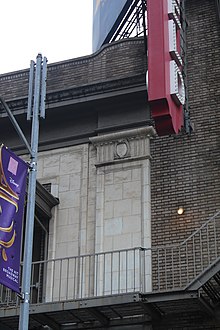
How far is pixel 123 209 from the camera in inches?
682

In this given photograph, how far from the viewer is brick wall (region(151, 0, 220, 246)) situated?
654 inches

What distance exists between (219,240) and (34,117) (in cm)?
539

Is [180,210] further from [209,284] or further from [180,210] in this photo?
[209,284]

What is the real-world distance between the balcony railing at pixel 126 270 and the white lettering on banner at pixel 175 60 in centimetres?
283

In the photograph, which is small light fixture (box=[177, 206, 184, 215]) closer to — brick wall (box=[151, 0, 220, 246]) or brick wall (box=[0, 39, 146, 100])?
brick wall (box=[151, 0, 220, 246])

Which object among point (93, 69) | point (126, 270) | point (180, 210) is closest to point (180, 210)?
point (180, 210)

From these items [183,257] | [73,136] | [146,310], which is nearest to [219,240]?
[183,257]

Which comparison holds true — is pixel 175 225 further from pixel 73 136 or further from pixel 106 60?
pixel 106 60

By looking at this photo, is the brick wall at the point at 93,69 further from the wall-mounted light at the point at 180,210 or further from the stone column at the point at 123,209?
the wall-mounted light at the point at 180,210

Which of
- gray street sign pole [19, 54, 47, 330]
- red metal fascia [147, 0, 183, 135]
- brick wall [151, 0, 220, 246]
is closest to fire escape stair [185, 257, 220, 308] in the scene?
brick wall [151, 0, 220, 246]

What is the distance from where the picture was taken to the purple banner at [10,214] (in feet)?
37.8

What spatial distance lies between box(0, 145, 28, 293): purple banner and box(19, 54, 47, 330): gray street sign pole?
0.17 metres

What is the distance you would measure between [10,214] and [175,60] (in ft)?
21.8

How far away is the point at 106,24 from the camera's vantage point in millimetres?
26672
